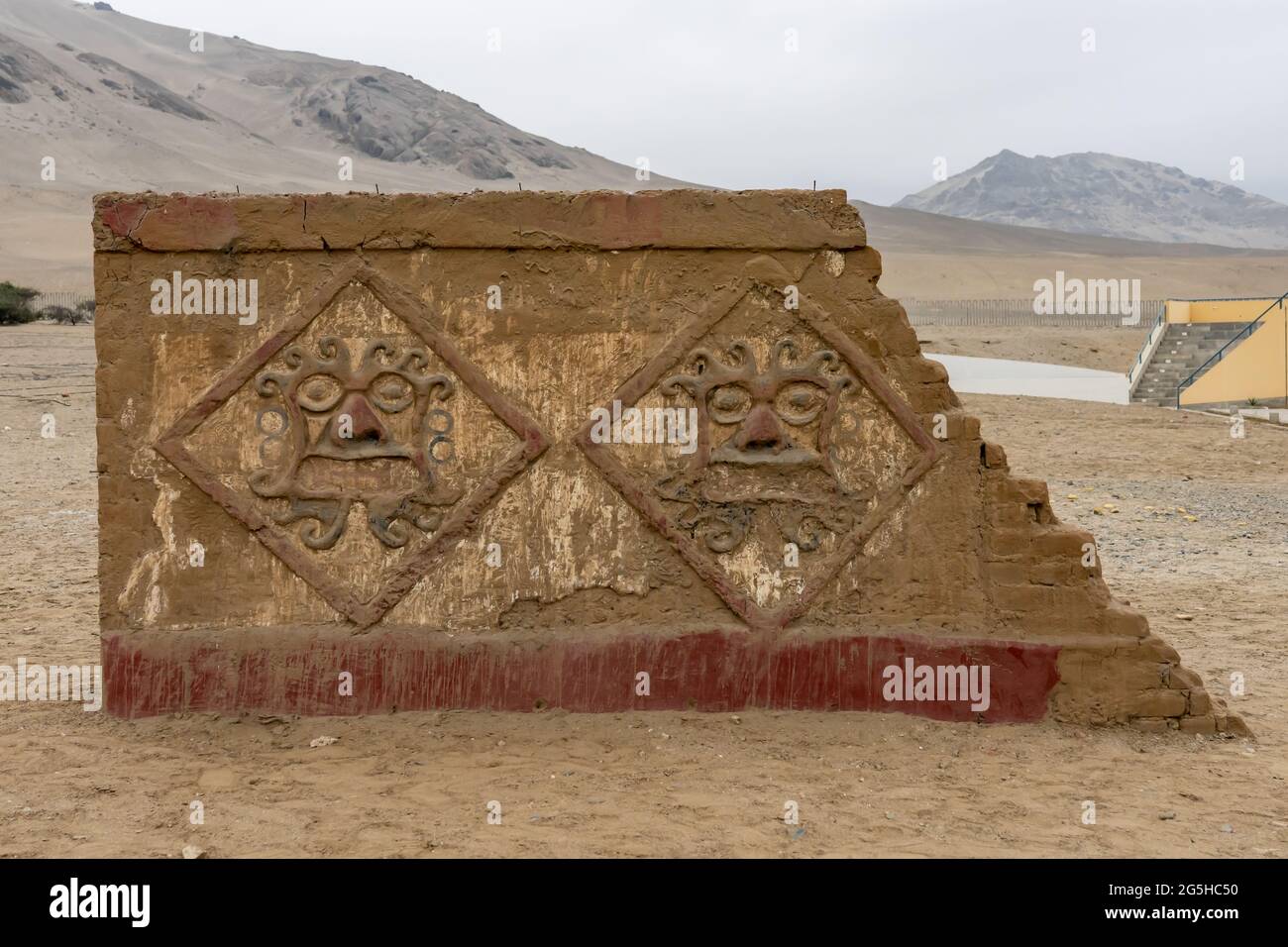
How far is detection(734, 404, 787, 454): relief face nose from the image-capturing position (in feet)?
18.0

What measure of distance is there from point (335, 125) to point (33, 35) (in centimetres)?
2452

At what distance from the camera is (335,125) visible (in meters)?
104

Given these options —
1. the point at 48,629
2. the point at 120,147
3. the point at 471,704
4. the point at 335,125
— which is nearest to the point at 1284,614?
the point at 471,704

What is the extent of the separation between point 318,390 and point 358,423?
25cm

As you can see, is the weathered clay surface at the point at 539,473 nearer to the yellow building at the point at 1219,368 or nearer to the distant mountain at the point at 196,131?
the yellow building at the point at 1219,368

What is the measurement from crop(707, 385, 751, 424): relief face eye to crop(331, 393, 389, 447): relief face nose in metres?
1.53

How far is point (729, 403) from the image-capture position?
18.2 ft

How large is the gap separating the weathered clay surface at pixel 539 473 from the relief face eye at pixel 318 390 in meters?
0.01

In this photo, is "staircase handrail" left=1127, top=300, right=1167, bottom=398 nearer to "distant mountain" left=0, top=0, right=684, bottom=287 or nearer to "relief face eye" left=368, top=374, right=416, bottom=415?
"relief face eye" left=368, top=374, right=416, bottom=415

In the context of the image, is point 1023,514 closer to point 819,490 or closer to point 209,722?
point 819,490

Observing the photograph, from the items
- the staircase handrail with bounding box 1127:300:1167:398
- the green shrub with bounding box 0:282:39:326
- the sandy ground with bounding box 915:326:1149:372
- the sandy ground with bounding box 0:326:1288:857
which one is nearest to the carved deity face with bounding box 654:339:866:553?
the sandy ground with bounding box 0:326:1288:857

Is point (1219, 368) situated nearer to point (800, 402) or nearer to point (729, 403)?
point (800, 402)

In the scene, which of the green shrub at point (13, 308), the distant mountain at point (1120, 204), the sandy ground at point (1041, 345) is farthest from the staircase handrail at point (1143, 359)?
the distant mountain at point (1120, 204)

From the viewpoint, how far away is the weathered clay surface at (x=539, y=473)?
18.0 feet
